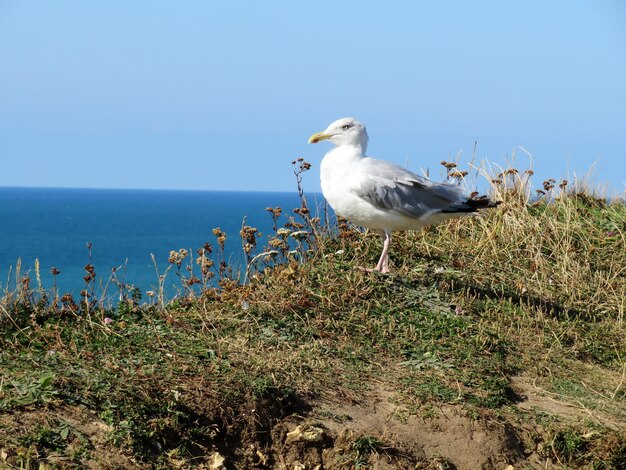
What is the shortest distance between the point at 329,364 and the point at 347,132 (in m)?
2.63

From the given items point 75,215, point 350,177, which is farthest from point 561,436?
point 75,215

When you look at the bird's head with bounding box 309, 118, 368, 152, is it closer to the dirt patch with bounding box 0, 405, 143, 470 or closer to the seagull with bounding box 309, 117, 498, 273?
the seagull with bounding box 309, 117, 498, 273

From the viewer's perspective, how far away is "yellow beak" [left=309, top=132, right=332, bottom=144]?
8.52 meters

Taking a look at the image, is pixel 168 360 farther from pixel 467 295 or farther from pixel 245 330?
pixel 467 295

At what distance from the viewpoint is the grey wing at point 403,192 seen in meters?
8.01

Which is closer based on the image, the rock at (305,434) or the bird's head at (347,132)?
the rock at (305,434)

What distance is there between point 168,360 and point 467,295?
123 inches

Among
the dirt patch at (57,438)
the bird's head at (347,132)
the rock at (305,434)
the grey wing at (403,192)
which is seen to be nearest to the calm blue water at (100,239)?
the bird's head at (347,132)

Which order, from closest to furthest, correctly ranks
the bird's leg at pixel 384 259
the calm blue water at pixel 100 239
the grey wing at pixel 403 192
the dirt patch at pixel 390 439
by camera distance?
the dirt patch at pixel 390 439, the grey wing at pixel 403 192, the bird's leg at pixel 384 259, the calm blue water at pixel 100 239

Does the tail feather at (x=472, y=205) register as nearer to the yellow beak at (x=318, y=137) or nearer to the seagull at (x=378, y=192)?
the seagull at (x=378, y=192)

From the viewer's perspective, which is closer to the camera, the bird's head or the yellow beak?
the bird's head

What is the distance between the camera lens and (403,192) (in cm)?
811

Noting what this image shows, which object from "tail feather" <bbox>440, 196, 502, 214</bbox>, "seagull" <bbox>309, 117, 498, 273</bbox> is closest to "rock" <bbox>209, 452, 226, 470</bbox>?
"seagull" <bbox>309, 117, 498, 273</bbox>

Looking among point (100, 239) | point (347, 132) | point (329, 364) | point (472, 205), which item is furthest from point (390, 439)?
point (100, 239)
